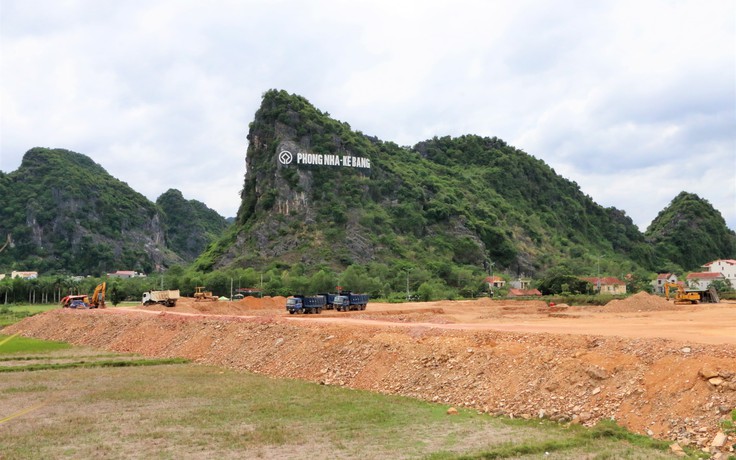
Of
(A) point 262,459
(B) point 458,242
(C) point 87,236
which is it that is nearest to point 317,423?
(A) point 262,459

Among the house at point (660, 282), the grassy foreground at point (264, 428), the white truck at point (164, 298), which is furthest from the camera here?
the house at point (660, 282)

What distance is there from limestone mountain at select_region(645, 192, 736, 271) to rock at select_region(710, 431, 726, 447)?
16232 cm

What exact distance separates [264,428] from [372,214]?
112m

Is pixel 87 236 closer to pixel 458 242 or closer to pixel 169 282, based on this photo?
pixel 169 282

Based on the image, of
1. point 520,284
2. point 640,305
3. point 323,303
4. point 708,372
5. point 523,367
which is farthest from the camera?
point 520,284

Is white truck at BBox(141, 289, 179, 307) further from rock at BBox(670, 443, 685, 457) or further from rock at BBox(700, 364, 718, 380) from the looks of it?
rock at BBox(670, 443, 685, 457)

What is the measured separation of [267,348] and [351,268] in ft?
226

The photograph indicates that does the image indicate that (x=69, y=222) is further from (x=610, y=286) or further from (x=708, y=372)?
(x=708, y=372)

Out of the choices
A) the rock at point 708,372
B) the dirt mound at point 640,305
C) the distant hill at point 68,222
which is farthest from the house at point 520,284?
the distant hill at point 68,222

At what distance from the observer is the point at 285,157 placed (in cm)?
12825

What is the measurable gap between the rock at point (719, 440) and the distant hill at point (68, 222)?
516 ft

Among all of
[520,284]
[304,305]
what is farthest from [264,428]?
[520,284]

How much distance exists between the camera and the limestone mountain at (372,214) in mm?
116625

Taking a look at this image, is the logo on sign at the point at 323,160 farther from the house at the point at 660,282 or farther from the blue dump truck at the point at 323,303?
the blue dump truck at the point at 323,303
